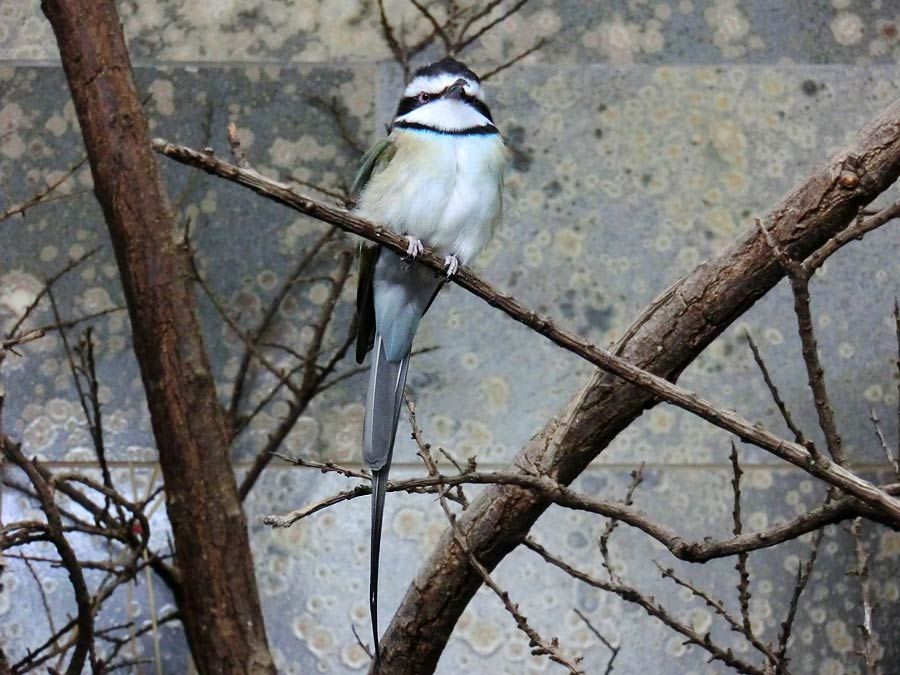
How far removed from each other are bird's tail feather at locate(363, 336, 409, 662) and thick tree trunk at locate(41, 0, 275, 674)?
0.24 metres

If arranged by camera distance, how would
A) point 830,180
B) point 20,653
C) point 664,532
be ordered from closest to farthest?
point 664,532, point 830,180, point 20,653

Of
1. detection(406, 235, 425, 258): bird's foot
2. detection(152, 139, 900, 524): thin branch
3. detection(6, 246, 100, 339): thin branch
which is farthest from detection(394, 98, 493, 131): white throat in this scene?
detection(6, 246, 100, 339): thin branch

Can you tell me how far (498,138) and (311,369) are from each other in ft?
1.85

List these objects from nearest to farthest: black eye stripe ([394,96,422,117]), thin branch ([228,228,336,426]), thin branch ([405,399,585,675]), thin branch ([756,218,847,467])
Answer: thin branch ([756,218,847,467]) < thin branch ([405,399,585,675]) < black eye stripe ([394,96,422,117]) < thin branch ([228,228,336,426])

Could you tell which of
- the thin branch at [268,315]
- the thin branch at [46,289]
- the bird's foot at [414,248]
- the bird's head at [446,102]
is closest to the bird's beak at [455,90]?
the bird's head at [446,102]

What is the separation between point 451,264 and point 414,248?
2.0 inches

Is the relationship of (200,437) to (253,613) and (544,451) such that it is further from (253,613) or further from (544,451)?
(544,451)

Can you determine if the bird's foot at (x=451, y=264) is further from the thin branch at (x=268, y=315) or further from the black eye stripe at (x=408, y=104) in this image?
the thin branch at (x=268, y=315)

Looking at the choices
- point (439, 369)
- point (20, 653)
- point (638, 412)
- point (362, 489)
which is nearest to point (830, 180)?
point (638, 412)

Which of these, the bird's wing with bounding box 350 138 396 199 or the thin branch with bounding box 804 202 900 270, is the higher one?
the bird's wing with bounding box 350 138 396 199

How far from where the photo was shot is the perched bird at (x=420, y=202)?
1.47 metres

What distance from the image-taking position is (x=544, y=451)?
1392 millimetres

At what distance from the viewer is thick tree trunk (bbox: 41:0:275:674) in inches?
61.5

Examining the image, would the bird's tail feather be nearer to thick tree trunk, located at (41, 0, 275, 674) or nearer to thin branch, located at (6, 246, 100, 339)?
Result: thick tree trunk, located at (41, 0, 275, 674)
